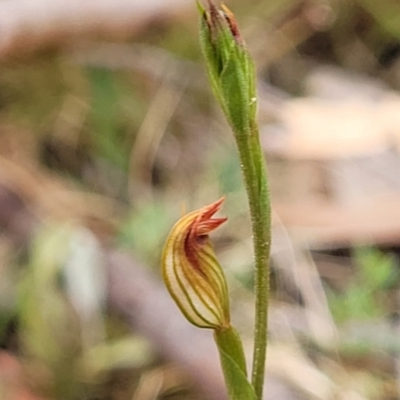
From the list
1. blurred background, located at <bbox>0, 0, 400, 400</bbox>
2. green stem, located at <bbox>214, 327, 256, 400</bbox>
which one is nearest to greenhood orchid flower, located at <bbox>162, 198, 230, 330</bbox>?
green stem, located at <bbox>214, 327, 256, 400</bbox>

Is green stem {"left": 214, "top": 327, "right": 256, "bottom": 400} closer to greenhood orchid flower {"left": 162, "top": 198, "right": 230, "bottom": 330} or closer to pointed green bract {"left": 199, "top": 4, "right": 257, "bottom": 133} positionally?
greenhood orchid flower {"left": 162, "top": 198, "right": 230, "bottom": 330}

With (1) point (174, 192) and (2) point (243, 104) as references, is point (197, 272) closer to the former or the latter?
(2) point (243, 104)

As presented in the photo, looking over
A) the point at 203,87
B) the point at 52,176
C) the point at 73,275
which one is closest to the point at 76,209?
the point at 52,176

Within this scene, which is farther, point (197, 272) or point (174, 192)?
point (174, 192)

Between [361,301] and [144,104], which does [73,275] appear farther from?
[144,104]

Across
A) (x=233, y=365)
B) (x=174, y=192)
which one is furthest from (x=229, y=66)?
(x=174, y=192)
